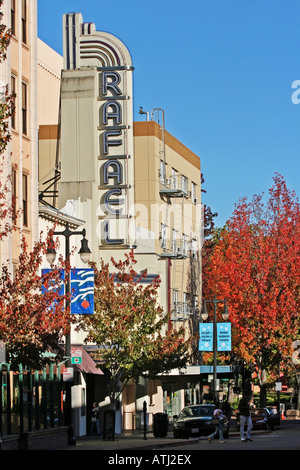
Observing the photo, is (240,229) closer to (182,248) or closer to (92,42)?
(182,248)

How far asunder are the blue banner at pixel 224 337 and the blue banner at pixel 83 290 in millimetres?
22438

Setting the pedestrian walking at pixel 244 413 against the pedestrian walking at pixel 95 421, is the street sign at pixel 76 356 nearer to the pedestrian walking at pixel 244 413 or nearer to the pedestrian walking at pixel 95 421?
the pedestrian walking at pixel 244 413

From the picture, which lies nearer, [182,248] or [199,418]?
[199,418]

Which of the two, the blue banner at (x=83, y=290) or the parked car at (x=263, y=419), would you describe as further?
the parked car at (x=263, y=419)

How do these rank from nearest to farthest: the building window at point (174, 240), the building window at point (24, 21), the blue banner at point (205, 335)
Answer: the building window at point (24, 21) < the blue banner at point (205, 335) < the building window at point (174, 240)

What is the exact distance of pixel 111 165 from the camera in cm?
5775

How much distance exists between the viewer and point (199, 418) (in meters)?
42.2

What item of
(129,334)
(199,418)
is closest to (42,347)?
(199,418)

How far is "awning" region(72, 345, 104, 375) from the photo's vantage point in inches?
1777

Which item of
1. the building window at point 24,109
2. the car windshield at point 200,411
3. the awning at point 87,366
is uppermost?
the building window at point 24,109

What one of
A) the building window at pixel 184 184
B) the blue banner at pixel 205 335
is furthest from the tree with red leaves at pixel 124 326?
the building window at pixel 184 184

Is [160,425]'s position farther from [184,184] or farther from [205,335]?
[184,184]

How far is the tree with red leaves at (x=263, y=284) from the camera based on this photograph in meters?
65.9

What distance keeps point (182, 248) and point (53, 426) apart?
36.1 metres
